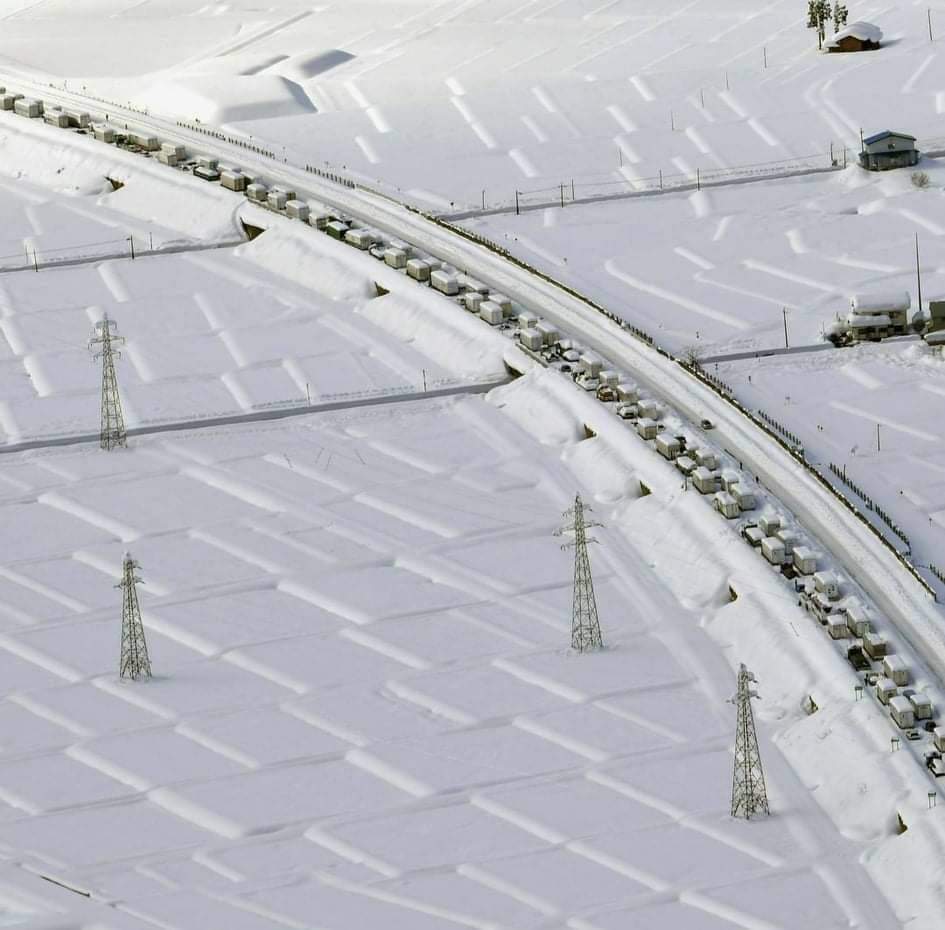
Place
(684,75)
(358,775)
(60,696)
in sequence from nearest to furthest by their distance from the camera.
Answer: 1. (358,775)
2. (60,696)
3. (684,75)

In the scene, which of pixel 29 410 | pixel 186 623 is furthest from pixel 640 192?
pixel 186 623

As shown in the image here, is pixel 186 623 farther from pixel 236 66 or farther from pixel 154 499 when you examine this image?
pixel 236 66

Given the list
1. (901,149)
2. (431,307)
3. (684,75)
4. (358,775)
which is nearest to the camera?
(358,775)

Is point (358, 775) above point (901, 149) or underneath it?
underneath

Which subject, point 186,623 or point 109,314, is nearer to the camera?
point 186,623

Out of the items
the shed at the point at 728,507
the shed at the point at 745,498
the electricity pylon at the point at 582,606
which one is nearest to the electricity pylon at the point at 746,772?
the electricity pylon at the point at 582,606

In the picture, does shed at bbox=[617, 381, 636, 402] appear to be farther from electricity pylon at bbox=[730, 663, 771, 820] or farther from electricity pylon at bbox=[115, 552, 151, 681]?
electricity pylon at bbox=[730, 663, 771, 820]

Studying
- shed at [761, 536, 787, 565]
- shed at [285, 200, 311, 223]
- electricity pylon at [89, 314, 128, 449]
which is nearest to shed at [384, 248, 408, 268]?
shed at [285, 200, 311, 223]

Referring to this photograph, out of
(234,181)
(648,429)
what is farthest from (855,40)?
(648,429)
